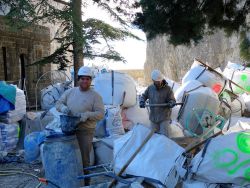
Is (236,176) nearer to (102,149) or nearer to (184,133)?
(102,149)

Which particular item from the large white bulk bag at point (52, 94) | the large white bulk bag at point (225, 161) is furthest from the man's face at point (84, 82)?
the large white bulk bag at point (52, 94)

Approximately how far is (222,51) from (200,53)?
5.38 feet

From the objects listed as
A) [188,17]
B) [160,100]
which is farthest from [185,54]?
[188,17]

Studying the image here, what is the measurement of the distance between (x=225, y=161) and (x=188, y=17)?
153 centimetres

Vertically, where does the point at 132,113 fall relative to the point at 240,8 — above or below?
below

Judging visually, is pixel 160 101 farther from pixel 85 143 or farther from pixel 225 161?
pixel 225 161

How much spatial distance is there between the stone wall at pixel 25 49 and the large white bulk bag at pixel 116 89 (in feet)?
15.9

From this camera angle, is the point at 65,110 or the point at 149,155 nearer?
the point at 149,155

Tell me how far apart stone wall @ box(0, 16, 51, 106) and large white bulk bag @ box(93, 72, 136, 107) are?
485cm

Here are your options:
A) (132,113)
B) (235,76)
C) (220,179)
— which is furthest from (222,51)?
(220,179)

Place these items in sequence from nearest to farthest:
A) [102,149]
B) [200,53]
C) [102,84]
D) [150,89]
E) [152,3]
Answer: [152,3]
[102,149]
[150,89]
[102,84]
[200,53]

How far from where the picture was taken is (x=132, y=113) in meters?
8.33

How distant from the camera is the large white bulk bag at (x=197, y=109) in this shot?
7.18m

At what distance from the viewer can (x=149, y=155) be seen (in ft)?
12.1
